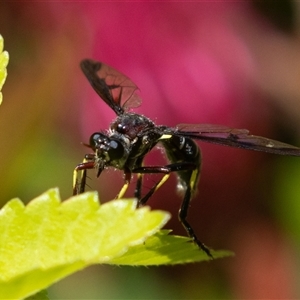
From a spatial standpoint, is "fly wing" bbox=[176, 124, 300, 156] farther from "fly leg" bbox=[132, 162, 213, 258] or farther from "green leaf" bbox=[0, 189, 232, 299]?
"green leaf" bbox=[0, 189, 232, 299]

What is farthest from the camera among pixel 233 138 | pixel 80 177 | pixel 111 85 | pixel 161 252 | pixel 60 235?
pixel 111 85

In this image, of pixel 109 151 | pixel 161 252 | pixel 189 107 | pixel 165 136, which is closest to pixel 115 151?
pixel 109 151

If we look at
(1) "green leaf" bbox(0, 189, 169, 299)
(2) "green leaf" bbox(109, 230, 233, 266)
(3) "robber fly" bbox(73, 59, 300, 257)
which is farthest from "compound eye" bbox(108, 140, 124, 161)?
(1) "green leaf" bbox(0, 189, 169, 299)

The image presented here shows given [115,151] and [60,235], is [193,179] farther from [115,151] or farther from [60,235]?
[60,235]

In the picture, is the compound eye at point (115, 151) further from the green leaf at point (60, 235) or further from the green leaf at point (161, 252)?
the green leaf at point (60, 235)

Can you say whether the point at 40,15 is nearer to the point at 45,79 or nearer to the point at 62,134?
the point at 45,79

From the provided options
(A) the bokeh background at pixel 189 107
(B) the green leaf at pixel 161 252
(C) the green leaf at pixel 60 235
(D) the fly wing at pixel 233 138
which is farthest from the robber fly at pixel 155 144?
(A) the bokeh background at pixel 189 107
